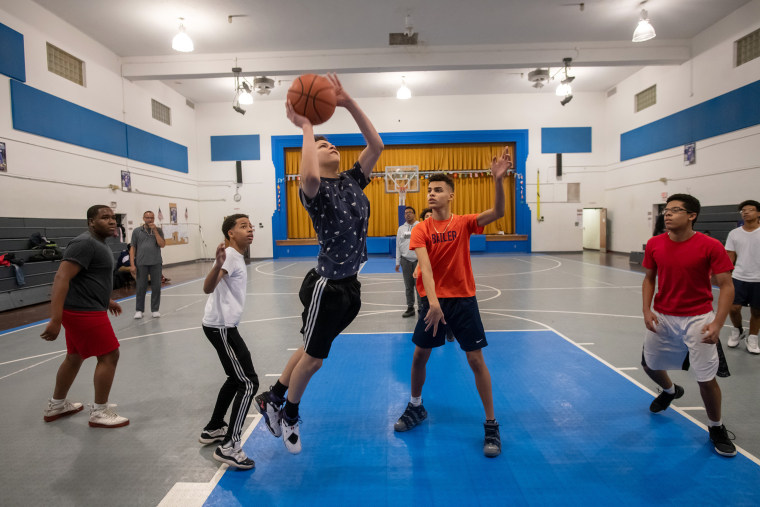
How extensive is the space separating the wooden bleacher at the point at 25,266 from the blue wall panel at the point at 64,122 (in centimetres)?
241

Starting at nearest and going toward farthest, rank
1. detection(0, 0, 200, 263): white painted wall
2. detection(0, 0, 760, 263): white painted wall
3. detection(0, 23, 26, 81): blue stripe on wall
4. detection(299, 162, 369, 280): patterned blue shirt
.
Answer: detection(299, 162, 369, 280): patterned blue shirt
detection(0, 23, 26, 81): blue stripe on wall
detection(0, 0, 200, 263): white painted wall
detection(0, 0, 760, 263): white painted wall

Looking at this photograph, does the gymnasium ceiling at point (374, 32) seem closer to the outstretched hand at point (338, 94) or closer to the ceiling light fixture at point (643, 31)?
the ceiling light fixture at point (643, 31)

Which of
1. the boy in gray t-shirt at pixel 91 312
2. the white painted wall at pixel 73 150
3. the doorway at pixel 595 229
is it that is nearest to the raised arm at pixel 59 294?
the boy in gray t-shirt at pixel 91 312

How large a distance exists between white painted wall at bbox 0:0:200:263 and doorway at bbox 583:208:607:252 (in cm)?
1932

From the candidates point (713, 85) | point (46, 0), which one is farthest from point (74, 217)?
point (713, 85)

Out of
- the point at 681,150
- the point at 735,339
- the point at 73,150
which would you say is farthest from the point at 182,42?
the point at 681,150

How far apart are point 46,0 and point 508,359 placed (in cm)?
1360

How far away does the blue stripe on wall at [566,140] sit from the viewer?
1933cm

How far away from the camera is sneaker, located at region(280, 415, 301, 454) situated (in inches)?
105

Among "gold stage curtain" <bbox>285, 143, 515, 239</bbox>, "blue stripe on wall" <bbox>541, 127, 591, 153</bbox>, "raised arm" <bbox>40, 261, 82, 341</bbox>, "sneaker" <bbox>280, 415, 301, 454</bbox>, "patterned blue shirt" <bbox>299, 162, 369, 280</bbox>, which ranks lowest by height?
"sneaker" <bbox>280, 415, 301, 454</bbox>

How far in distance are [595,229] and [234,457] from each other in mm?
22500

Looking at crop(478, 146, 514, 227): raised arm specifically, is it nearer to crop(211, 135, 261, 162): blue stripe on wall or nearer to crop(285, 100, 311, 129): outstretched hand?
crop(285, 100, 311, 129): outstretched hand

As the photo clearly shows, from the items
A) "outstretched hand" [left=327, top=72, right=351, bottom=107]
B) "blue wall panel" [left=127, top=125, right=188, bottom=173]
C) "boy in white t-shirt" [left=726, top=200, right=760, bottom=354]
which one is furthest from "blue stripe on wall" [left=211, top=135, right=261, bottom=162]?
"boy in white t-shirt" [left=726, top=200, right=760, bottom=354]

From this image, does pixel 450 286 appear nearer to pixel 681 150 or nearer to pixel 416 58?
pixel 416 58
